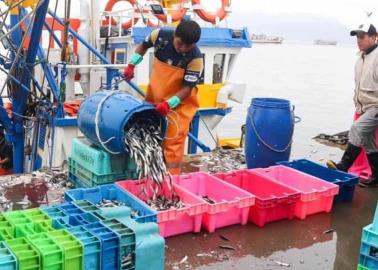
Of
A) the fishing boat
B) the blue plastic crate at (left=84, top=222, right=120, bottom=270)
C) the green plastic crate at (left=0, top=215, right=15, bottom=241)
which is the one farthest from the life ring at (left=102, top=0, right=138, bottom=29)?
the blue plastic crate at (left=84, top=222, right=120, bottom=270)

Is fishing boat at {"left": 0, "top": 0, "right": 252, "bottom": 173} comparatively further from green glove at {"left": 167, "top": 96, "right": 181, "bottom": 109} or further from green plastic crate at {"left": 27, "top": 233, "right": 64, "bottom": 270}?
green plastic crate at {"left": 27, "top": 233, "right": 64, "bottom": 270}

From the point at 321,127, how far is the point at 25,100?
13.7m

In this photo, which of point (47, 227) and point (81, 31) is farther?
point (81, 31)

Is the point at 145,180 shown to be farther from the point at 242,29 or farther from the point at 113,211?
the point at 242,29

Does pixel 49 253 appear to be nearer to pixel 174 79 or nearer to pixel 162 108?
pixel 162 108

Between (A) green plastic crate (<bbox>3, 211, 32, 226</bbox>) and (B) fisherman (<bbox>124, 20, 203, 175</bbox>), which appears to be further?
(B) fisherman (<bbox>124, 20, 203, 175</bbox>)

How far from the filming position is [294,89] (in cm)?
3197

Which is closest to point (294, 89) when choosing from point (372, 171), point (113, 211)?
point (372, 171)

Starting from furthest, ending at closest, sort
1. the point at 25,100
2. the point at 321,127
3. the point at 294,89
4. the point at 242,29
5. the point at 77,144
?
1. the point at 294,89
2. the point at 321,127
3. the point at 242,29
4. the point at 25,100
5. the point at 77,144

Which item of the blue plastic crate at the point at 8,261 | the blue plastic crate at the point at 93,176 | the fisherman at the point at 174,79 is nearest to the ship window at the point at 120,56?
the fisherman at the point at 174,79

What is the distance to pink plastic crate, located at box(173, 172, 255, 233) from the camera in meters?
4.04

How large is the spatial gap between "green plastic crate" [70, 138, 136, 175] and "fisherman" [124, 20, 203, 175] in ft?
2.00

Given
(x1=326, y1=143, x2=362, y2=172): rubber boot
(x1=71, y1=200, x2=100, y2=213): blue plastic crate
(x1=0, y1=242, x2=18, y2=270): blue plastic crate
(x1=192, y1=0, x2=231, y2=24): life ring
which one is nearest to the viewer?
(x1=0, y1=242, x2=18, y2=270): blue plastic crate

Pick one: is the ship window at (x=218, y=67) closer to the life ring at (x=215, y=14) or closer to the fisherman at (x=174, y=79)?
the life ring at (x=215, y=14)
